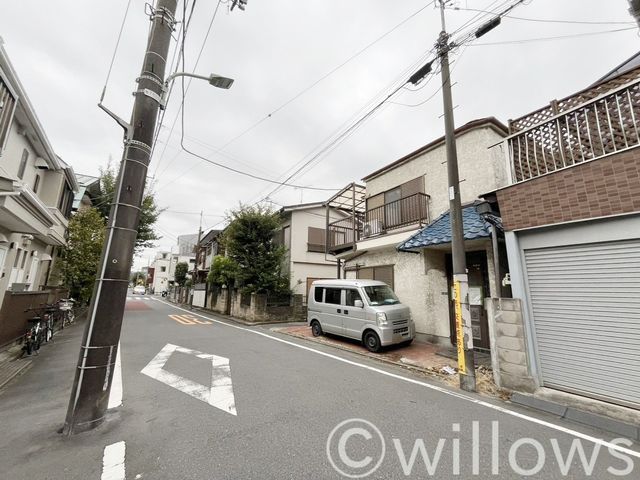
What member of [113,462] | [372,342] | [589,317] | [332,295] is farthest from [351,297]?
[113,462]

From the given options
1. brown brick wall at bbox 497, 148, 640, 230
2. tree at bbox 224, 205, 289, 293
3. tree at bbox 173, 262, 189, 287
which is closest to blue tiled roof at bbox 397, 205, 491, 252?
brown brick wall at bbox 497, 148, 640, 230

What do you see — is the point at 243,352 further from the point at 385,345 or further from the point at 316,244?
the point at 316,244

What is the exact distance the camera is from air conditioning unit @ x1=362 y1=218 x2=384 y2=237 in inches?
438

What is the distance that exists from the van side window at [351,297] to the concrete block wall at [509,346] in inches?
150

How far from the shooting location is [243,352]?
24.5 feet

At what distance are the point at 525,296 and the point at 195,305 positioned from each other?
27.2 metres

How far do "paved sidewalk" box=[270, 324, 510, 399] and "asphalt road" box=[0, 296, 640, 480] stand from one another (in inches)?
19.7

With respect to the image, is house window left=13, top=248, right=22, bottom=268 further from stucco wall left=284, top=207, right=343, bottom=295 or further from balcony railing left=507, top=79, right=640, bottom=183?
balcony railing left=507, top=79, right=640, bottom=183

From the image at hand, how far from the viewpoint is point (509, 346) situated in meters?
4.82

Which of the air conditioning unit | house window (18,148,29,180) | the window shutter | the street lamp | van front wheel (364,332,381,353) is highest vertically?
house window (18,148,29,180)

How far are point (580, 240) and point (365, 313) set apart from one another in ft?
16.3

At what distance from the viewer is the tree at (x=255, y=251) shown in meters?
15.3

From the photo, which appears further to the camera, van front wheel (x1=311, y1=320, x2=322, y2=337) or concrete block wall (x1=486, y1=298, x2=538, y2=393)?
van front wheel (x1=311, y1=320, x2=322, y2=337)

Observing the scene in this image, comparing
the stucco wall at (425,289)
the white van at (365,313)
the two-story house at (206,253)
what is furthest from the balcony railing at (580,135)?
the two-story house at (206,253)
